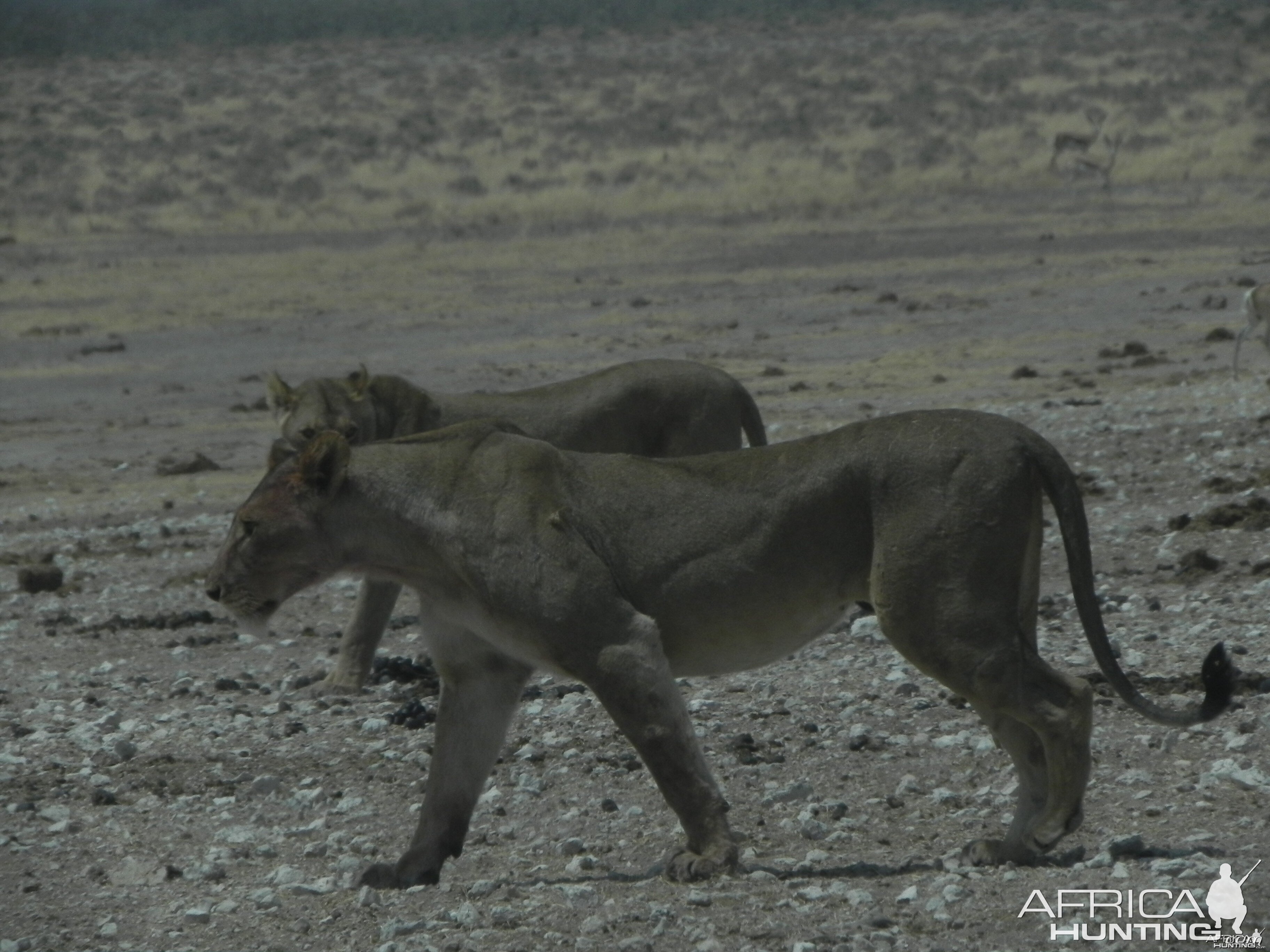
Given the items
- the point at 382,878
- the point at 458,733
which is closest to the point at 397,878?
the point at 382,878

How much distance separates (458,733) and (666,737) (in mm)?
760

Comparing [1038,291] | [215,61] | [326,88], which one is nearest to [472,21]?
[215,61]

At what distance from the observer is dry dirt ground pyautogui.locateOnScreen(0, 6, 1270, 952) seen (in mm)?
6344

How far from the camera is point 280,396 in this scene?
11.1 metres

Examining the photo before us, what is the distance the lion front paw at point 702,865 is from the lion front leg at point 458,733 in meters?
0.72

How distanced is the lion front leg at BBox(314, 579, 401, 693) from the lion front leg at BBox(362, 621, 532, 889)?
2.85 metres

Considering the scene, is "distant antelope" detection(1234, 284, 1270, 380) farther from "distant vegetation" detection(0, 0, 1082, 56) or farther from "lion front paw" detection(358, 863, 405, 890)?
"distant vegetation" detection(0, 0, 1082, 56)

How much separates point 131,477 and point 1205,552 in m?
9.54

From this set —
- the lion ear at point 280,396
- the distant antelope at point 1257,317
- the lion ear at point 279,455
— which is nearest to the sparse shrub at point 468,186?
the distant antelope at point 1257,317

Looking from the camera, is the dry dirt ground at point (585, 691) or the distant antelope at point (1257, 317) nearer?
the dry dirt ground at point (585, 691)

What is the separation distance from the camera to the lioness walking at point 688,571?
20.7ft

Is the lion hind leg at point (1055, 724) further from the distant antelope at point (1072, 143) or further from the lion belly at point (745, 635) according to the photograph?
the distant antelope at point (1072, 143)

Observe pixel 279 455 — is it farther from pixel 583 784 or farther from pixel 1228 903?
pixel 1228 903

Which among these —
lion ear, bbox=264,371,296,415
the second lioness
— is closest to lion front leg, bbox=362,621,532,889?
the second lioness
